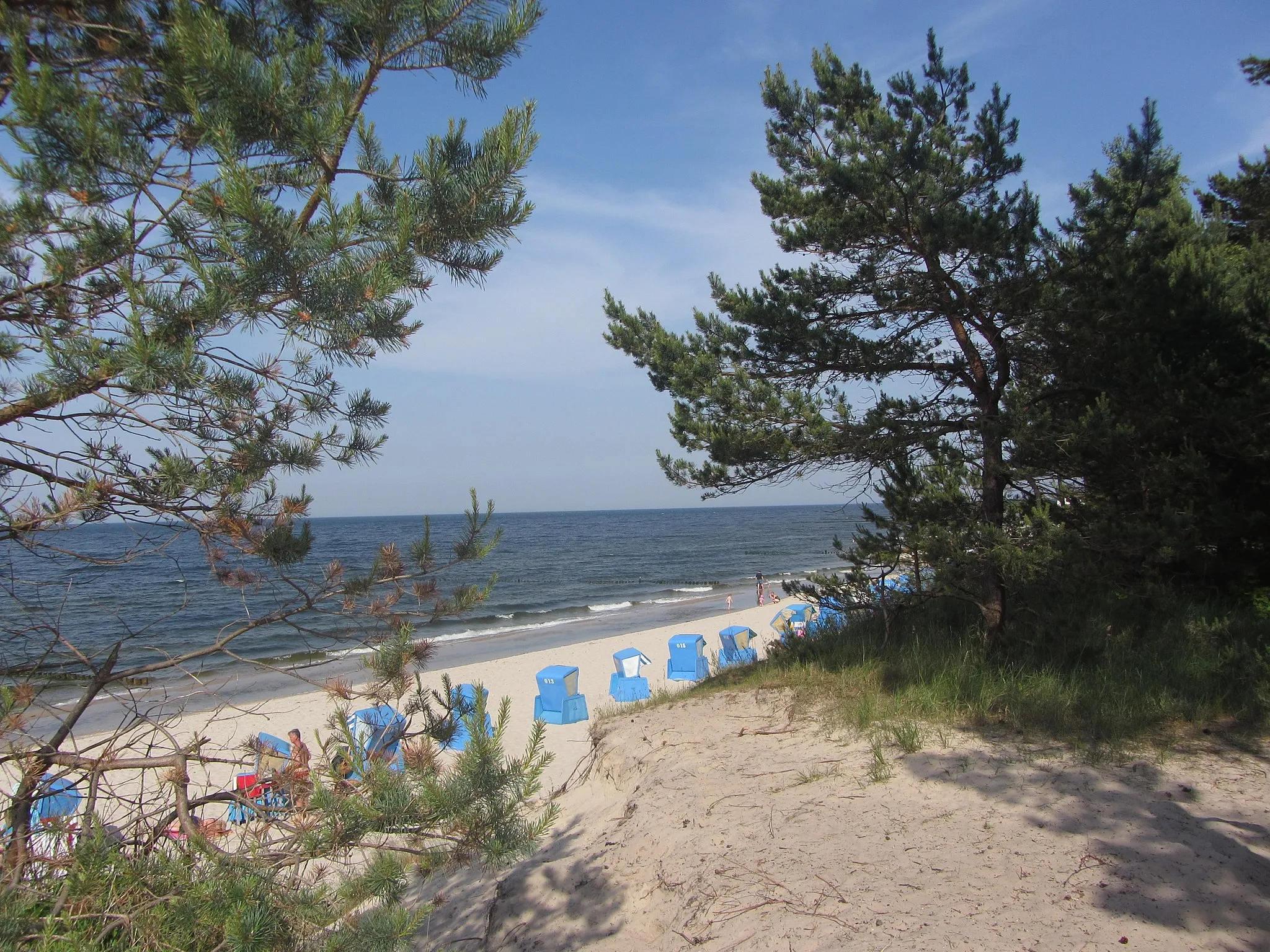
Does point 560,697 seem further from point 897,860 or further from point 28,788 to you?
point 28,788

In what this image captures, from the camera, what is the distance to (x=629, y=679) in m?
12.0

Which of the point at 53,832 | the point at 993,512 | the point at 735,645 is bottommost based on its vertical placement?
the point at 735,645

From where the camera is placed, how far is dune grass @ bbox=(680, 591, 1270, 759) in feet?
16.7

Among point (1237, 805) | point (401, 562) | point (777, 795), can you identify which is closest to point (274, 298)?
point (401, 562)

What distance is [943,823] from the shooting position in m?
4.09

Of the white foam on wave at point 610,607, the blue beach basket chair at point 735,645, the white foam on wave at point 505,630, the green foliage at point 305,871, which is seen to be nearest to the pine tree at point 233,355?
the green foliage at point 305,871

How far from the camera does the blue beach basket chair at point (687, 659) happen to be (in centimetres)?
1270

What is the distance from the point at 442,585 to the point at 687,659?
408 inches

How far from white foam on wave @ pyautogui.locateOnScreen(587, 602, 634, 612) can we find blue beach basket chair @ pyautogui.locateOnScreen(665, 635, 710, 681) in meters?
16.3

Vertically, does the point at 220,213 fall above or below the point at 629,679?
above

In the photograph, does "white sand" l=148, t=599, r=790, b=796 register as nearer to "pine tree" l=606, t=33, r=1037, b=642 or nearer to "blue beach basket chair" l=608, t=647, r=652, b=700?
"blue beach basket chair" l=608, t=647, r=652, b=700

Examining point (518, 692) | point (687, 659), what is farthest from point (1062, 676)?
point (518, 692)

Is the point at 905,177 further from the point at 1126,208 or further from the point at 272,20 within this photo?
the point at 272,20

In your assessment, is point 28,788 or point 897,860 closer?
point 28,788
